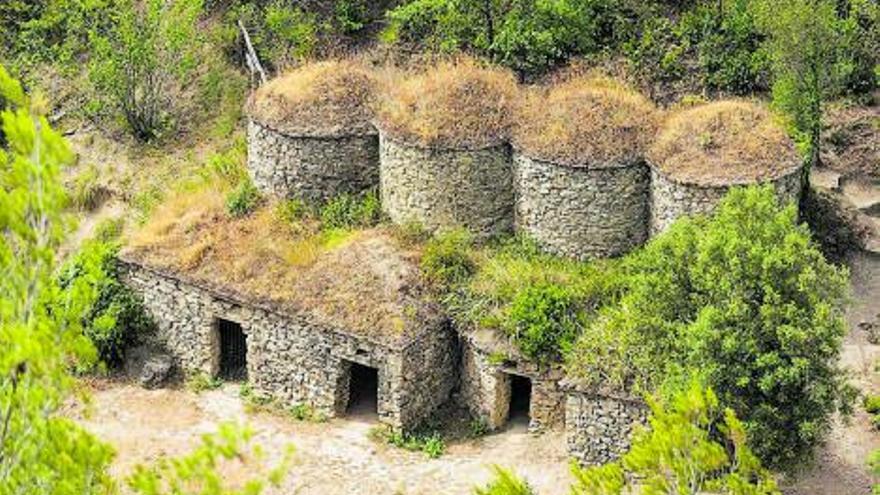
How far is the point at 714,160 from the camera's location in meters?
27.2

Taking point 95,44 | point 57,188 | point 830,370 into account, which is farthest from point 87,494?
point 95,44

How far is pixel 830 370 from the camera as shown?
23.1 metres

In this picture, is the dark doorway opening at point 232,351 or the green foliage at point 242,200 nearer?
the dark doorway opening at point 232,351

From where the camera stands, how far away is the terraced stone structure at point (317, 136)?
30109mm

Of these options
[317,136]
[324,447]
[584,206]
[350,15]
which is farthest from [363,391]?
[350,15]

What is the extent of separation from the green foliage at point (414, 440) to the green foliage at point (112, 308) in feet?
20.5

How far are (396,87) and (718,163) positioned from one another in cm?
751

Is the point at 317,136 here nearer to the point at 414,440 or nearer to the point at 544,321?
the point at 544,321

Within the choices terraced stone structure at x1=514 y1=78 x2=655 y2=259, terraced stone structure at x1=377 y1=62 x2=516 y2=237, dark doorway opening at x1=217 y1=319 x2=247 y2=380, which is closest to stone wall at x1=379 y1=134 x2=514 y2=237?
terraced stone structure at x1=377 y1=62 x2=516 y2=237

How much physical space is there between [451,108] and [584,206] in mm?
3598

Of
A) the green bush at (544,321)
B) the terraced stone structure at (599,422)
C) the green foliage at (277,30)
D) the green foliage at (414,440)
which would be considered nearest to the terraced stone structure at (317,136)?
the green foliage at (277,30)

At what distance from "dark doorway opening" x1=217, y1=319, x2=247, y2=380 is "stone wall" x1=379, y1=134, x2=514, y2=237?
4.46 meters

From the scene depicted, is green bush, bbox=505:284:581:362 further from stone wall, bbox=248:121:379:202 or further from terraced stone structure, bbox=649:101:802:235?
stone wall, bbox=248:121:379:202

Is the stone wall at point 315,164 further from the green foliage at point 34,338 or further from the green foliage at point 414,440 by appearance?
the green foliage at point 34,338
